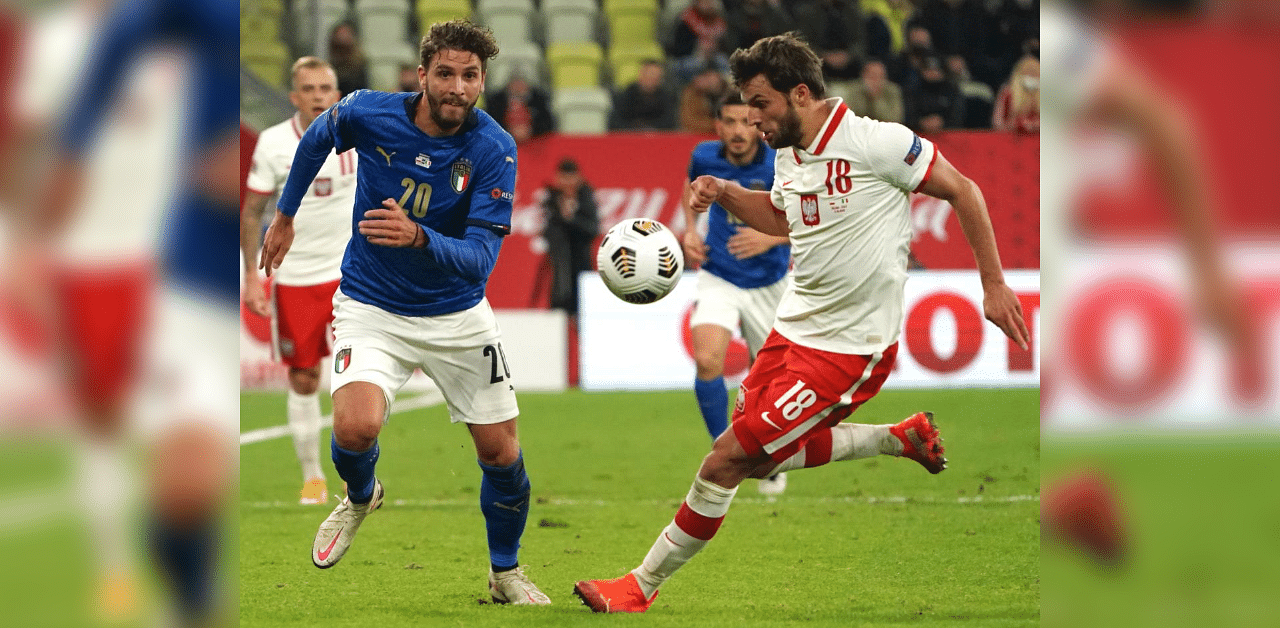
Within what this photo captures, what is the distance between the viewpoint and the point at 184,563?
105cm

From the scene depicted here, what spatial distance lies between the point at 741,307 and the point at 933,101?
8.25 metres

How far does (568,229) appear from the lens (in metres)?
15.2

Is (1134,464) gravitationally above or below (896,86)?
below

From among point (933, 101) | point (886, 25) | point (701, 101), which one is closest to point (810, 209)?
point (701, 101)

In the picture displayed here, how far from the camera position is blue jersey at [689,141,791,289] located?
8367 millimetres

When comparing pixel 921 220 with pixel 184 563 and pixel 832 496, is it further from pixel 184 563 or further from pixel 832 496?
pixel 184 563

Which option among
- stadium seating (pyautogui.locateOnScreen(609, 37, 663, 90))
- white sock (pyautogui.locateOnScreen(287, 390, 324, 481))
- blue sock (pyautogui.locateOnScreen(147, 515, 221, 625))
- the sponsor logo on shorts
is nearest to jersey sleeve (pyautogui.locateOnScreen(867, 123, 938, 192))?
the sponsor logo on shorts

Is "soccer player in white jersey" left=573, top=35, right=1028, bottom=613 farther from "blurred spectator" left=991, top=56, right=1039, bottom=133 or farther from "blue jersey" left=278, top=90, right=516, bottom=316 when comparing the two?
"blurred spectator" left=991, top=56, right=1039, bottom=133

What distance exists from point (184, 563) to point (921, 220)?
14.7 m

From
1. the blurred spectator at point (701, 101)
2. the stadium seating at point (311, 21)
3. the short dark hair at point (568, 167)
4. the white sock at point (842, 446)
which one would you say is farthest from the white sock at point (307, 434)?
the blurred spectator at point (701, 101)

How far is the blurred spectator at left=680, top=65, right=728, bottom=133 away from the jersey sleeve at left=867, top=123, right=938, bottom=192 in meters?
10.9

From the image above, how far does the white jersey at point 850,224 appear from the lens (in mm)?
4910

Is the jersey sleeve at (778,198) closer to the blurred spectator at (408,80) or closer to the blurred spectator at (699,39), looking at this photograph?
the blurred spectator at (408,80)

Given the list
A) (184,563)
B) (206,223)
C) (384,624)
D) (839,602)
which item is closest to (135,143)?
(206,223)
